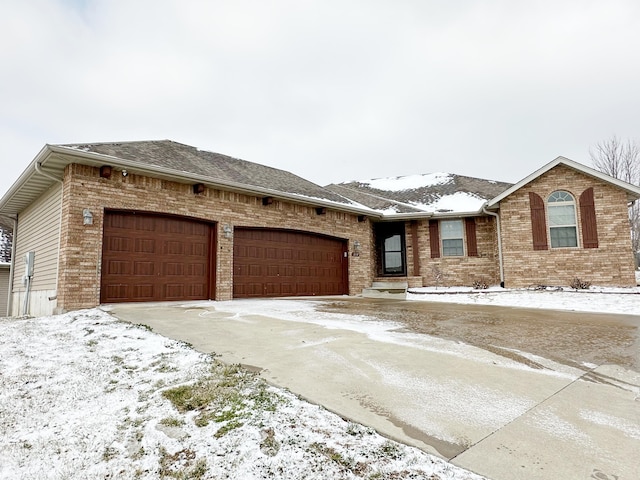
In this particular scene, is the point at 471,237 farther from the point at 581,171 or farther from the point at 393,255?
the point at 581,171

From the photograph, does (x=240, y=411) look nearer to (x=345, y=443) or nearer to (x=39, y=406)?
(x=345, y=443)

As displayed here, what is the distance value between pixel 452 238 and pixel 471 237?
2.20 ft

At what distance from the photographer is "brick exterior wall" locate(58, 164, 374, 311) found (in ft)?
24.4

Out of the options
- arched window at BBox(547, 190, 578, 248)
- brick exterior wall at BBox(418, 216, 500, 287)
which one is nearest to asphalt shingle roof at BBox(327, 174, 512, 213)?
brick exterior wall at BBox(418, 216, 500, 287)

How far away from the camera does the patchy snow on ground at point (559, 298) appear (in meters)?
7.61

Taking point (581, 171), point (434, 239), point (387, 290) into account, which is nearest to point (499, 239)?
point (434, 239)

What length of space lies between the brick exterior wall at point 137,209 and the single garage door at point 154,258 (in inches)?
9.7

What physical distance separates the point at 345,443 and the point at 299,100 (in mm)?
21932

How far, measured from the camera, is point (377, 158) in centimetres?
3903

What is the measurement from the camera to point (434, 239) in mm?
13672

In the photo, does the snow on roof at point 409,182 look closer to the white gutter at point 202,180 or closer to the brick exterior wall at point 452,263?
the brick exterior wall at point 452,263

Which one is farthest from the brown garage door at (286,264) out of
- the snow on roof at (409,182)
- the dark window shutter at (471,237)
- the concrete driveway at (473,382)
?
the snow on roof at (409,182)

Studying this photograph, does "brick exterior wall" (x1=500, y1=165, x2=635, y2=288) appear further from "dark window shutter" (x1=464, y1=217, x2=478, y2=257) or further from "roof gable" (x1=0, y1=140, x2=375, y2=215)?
"roof gable" (x1=0, y1=140, x2=375, y2=215)

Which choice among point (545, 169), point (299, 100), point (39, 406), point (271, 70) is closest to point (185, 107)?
point (299, 100)
